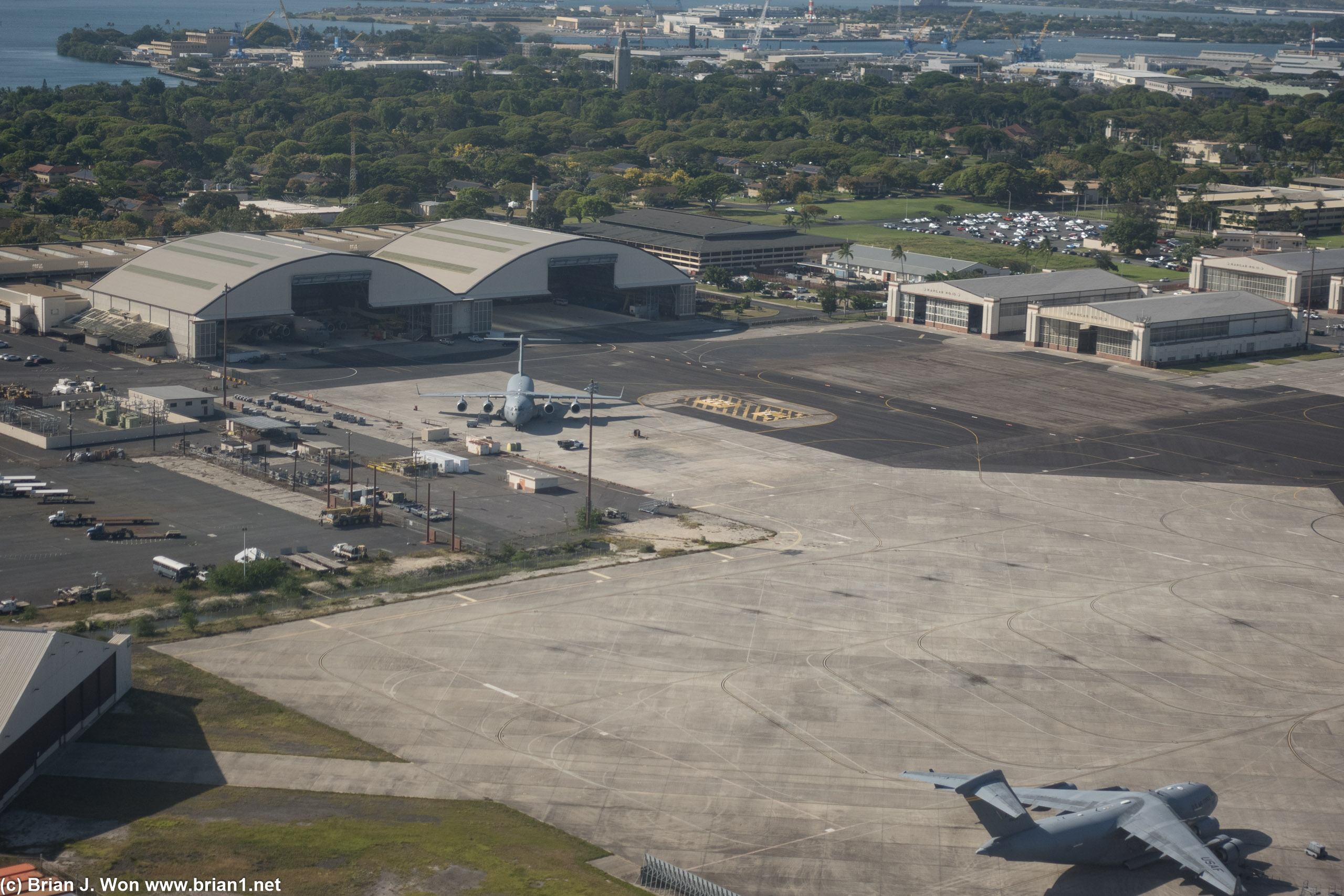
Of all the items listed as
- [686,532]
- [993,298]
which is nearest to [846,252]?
[993,298]

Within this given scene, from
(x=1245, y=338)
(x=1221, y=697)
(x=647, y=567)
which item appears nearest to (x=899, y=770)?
(x=1221, y=697)

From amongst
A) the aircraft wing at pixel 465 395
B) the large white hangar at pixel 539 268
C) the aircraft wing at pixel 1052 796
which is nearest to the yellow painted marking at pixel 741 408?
the aircraft wing at pixel 465 395

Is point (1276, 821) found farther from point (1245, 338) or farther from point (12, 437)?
point (1245, 338)

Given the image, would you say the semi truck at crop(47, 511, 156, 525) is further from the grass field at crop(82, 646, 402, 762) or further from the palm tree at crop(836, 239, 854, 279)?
the palm tree at crop(836, 239, 854, 279)

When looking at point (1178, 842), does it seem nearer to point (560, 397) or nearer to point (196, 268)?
point (560, 397)

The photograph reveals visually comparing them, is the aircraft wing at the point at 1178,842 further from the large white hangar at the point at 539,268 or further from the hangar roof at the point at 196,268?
the large white hangar at the point at 539,268

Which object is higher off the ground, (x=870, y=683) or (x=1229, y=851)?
(x=1229, y=851)
